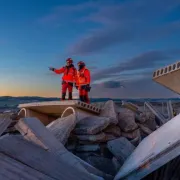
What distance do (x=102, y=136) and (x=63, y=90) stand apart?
14.6ft

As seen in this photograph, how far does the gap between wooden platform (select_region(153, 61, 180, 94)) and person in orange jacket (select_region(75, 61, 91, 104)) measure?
4577mm

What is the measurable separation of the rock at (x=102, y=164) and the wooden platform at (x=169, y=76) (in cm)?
133

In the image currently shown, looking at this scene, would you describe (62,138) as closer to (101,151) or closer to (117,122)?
(101,151)

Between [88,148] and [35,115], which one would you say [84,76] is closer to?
[35,115]

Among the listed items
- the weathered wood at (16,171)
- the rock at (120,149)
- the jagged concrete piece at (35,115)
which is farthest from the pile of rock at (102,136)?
the jagged concrete piece at (35,115)

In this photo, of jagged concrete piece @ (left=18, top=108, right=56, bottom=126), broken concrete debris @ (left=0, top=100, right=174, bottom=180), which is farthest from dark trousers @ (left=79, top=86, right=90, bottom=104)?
broken concrete debris @ (left=0, top=100, right=174, bottom=180)

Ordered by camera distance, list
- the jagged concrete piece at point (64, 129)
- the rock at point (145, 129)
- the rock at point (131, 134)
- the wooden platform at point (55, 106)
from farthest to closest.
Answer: the wooden platform at point (55, 106) → the rock at point (145, 129) → the rock at point (131, 134) → the jagged concrete piece at point (64, 129)

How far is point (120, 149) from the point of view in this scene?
4035 millimetres

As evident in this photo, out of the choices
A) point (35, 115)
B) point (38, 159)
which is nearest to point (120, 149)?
point (38, 159)

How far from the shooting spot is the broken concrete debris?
8.90 feet

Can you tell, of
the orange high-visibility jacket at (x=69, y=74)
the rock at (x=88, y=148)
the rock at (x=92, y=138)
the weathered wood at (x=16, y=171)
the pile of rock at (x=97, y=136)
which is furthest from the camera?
the orange high-visibility jacket at (x=69, y=74)

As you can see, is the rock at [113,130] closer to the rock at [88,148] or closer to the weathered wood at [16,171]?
the rock at [88,148]

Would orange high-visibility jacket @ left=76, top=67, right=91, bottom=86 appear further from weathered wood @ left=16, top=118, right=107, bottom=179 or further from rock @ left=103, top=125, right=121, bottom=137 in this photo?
weathered wood @ left=16, top=118, right=107, bottom=179

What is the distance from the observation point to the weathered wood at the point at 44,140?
2.97m
